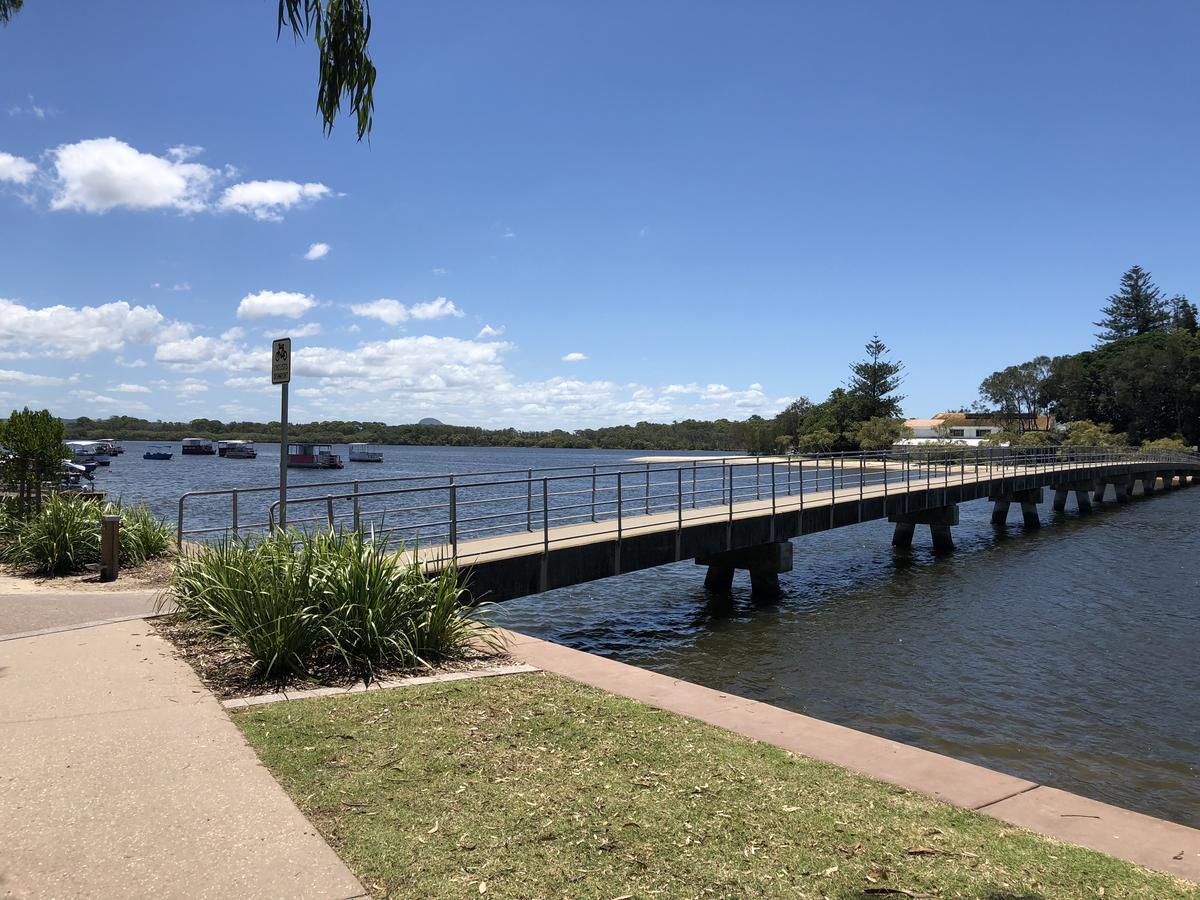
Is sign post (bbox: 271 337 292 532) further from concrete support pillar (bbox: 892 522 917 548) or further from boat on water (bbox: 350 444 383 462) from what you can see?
boat on water (bbox: 350 444 383 462)

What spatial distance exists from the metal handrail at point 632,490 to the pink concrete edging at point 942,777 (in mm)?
3318

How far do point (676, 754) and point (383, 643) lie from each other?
3.09 meters

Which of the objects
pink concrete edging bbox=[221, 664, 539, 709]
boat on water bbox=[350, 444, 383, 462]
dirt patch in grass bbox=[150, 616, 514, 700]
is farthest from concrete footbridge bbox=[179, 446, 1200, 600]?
boat on water bbox=[350, 444, 383, 462]

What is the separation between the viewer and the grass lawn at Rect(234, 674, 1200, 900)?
364 centimetres

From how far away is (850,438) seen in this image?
108 meters

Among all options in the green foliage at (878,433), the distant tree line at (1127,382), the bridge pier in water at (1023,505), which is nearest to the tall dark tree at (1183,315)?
the distant tree line at (1127,382)

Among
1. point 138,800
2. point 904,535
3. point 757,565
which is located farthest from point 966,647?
point 904,535

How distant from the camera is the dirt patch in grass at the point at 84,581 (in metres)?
10.3

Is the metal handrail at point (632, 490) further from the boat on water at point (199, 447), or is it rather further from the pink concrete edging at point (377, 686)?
the boat on water at point (199, 447)

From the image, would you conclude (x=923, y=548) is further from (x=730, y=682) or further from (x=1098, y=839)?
(x=1098, y=839)

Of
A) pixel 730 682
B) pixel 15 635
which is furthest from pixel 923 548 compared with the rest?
pixel 15 635

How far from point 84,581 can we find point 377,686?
6700mm

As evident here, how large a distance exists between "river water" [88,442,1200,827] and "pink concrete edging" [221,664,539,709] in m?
4.70

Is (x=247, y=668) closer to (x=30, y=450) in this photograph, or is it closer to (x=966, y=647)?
(x=30, y=450)
